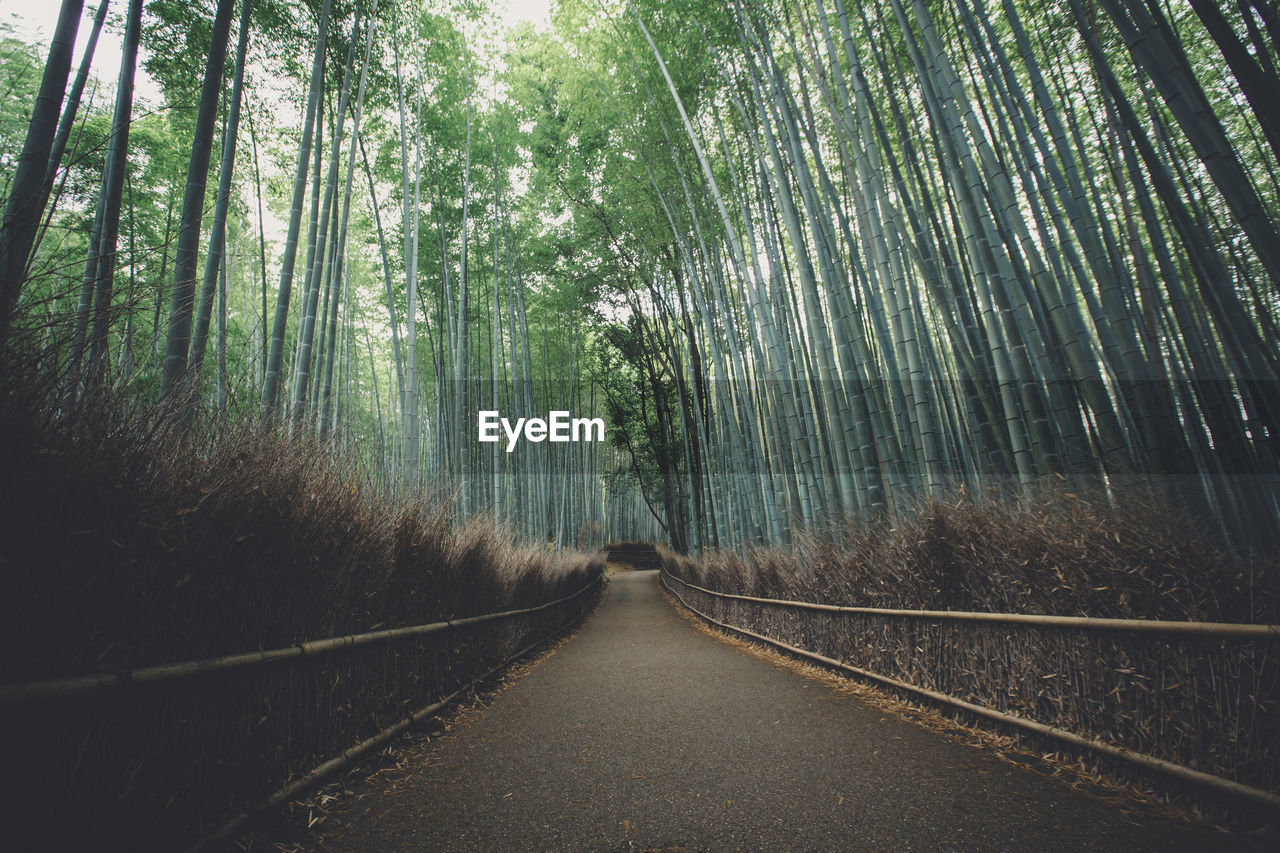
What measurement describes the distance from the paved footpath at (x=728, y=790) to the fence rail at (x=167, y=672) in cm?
51

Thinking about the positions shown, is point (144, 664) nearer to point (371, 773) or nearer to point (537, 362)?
point (371, 773)

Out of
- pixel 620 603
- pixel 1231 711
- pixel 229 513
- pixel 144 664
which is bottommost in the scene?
pixel 620 603

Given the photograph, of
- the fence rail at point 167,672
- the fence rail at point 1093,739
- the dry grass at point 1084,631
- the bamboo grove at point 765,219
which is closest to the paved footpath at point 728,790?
the fence rail at point 1093,739

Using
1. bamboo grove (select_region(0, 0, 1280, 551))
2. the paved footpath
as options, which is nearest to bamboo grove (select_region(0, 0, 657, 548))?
bamboo grove (select_region(0, 0, 1280, 551))

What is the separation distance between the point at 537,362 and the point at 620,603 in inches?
211

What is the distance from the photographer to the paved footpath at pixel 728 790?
4.43 ft

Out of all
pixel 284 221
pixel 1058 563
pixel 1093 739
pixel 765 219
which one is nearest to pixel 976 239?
pixel 1058 563

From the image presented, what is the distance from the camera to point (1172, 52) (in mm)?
1652

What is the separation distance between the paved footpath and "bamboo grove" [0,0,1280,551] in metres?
1.10

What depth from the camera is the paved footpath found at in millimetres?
1350

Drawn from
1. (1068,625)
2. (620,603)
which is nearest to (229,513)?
(1068,625)

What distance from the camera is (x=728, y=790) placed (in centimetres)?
167

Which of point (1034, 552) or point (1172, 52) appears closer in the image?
point (1172, 52)

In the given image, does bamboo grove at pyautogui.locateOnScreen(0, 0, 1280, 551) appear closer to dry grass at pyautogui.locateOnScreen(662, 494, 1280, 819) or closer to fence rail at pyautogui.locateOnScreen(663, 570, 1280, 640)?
dry grass at pyautogui.locateOnScreen(662, 494, 1280, 819)
